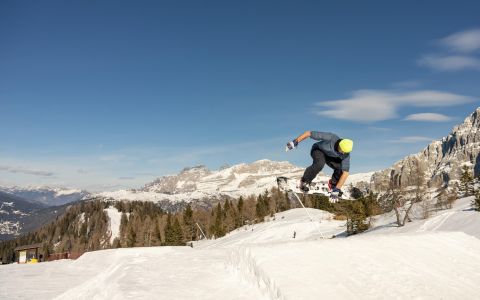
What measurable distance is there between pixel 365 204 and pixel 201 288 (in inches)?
1489

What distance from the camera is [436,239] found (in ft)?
35.5

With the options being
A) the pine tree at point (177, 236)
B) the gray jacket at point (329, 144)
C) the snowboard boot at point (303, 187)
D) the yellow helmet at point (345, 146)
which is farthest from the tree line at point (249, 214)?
the yellow helmet at point (345, 146)

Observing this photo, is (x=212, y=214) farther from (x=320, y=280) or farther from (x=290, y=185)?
(x=320, y=280)

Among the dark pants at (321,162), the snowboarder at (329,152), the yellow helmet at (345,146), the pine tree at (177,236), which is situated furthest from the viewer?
the pine tree at (177,236)

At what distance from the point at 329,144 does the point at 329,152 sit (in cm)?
27

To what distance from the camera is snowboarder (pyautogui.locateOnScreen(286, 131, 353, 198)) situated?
41.0 feet

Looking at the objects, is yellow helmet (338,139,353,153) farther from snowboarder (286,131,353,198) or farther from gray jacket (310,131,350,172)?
gray jacket (310,131,350,172)

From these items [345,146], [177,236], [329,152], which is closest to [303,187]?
[329,152]

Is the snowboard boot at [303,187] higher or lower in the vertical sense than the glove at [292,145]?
lower

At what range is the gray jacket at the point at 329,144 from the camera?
12.7 metres

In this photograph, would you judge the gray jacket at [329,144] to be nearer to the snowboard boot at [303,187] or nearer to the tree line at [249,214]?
the snowboard boot at [303,187]

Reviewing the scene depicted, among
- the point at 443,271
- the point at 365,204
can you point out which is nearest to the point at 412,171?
the point at 365,204

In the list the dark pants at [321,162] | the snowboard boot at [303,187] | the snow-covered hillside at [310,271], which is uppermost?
the dark pants at [321,162]

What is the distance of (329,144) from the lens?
1277 centimetres
